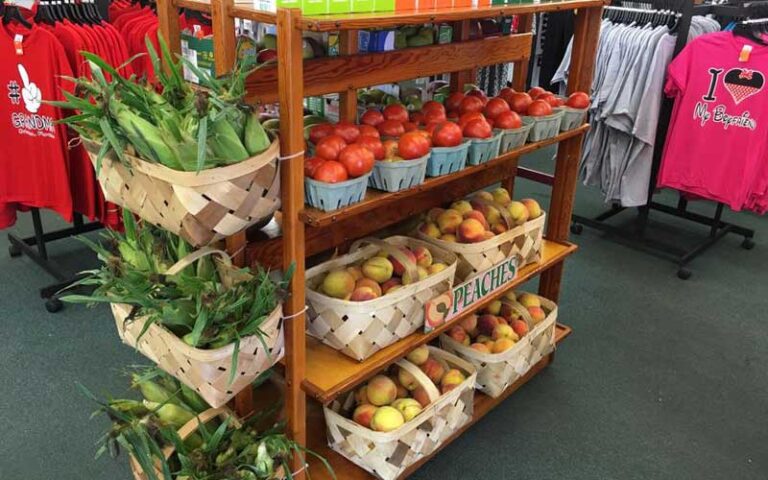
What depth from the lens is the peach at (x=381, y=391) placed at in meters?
2.20

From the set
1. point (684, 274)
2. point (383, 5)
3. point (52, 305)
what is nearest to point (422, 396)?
point (383, 5)

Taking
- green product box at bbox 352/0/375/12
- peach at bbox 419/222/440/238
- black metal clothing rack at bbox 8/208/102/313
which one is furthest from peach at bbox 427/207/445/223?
black metal clothing rack at bbox 8/208/102/313

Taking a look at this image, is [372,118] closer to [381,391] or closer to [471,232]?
[471,232]

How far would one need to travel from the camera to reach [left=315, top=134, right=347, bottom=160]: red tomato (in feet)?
5.82

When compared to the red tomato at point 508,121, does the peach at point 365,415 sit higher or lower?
lower

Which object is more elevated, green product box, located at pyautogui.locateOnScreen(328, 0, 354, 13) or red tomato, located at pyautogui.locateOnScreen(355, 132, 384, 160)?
green product box, located at pyautogui.locateOnScreen(328, 0, 354, 13)

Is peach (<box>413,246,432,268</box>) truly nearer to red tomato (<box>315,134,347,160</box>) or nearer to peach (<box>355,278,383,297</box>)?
peach (<box>355,278,383,297</box>)

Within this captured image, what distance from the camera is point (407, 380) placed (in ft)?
→ 7.52

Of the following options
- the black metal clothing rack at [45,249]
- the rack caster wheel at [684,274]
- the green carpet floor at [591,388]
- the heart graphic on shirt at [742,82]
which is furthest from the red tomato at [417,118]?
the rack caster wheel at [684,274]

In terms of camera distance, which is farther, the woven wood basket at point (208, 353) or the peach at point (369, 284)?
the peach at point (369, 284)

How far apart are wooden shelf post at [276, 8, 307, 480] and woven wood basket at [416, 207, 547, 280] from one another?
75cm

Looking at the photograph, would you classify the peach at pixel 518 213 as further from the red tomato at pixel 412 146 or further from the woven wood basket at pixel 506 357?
the red tomato at pixel 412 146

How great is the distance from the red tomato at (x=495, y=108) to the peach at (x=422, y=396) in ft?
3.26

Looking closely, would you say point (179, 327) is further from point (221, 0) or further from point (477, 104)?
point (477, 104)
